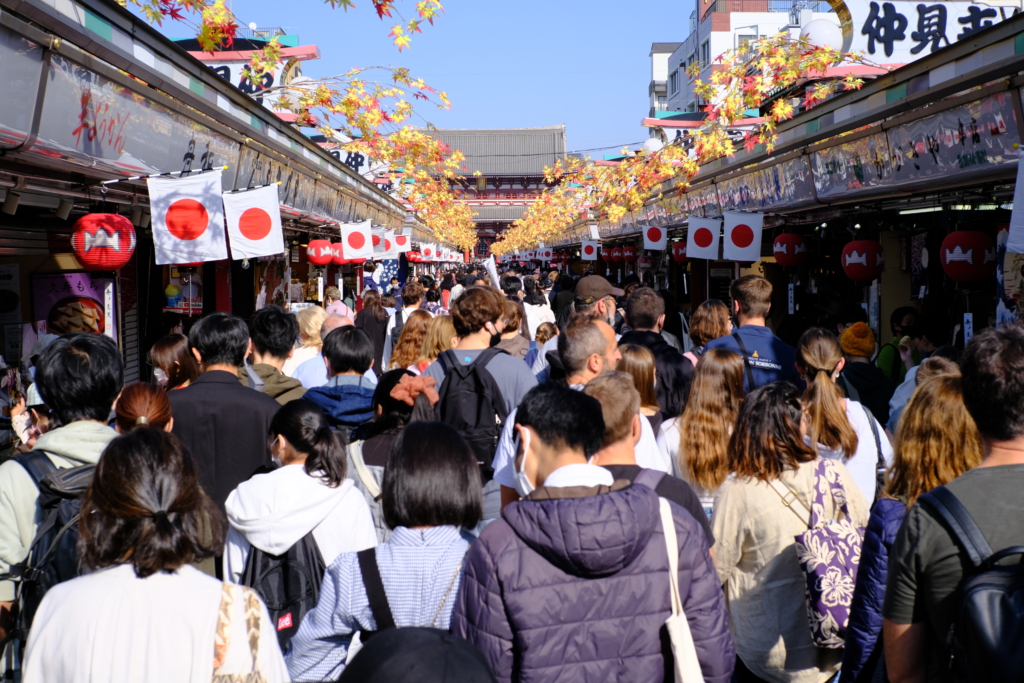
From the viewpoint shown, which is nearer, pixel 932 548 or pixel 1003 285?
pixel 932 548

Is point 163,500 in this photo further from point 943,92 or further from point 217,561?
point 943,92

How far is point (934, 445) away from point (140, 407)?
9.95 ft

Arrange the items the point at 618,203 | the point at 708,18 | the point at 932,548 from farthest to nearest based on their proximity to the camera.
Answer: the point at 708,18 → the point at 618,203 → the point at 932,548

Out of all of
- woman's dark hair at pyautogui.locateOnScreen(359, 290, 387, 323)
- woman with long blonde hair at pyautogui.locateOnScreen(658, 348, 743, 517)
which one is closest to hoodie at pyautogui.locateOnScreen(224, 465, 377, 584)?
woman with long blonde hair at pyautogui.locateOnScreen(658, 348, 743, 517)

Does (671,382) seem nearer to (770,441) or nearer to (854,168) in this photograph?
(770,441)

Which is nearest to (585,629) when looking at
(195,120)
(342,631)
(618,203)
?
(342,631)

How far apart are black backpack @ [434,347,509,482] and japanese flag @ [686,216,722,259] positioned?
6.48m

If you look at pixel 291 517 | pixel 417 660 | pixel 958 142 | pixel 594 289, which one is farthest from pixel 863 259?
pixel 417 660

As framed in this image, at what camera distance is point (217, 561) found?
12.3 feet

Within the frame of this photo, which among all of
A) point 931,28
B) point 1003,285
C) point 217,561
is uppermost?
point 931,28

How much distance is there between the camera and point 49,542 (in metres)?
2.66

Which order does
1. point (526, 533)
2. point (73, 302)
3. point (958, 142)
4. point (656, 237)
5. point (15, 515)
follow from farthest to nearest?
point (656, 237), point (73, 302), point (958, 142), point (15, 515), point (526, 533)

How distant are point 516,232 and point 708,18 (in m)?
17.8

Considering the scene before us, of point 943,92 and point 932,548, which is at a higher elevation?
point 943,92
